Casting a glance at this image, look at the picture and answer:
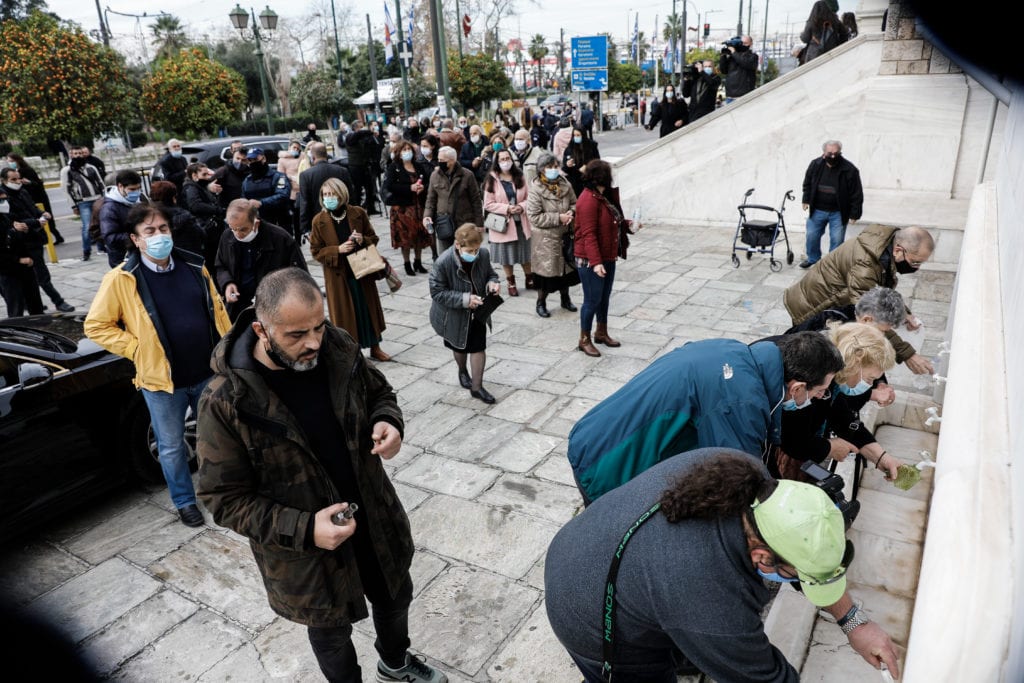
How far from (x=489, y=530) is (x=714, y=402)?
6.36 ft

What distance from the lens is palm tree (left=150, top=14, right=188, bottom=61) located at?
1852 inches

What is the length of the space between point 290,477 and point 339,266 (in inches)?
156

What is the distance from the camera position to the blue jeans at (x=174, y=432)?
4035mm

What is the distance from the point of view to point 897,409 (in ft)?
16.2

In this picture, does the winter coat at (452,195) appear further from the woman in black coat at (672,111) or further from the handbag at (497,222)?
the woman in black coat at (672,111)

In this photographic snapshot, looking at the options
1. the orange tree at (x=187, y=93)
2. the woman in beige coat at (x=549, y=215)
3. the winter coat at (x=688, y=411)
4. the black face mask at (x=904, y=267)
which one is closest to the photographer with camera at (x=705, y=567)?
the winter coat at (x=688, y=411)

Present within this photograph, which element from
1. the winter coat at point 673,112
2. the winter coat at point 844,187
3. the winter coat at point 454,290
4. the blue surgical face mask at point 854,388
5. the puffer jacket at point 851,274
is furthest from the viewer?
the winter coat at point 673,112

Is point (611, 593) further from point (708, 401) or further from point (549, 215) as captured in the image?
point (549, 215)

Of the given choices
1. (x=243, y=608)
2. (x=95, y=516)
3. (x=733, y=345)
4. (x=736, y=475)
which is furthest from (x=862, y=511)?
(x=95, y=516)

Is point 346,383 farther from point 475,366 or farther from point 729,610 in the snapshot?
point 475,366

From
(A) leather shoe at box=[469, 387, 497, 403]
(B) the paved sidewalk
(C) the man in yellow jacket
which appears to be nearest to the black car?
(B) the paved sidewalk

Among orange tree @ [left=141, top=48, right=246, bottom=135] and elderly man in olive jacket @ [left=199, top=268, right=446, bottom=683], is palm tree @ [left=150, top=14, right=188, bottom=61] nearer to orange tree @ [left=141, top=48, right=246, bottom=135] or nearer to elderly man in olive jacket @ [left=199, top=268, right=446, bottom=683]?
orange tree @ [left=141, top=48, right=246, bottom=135]

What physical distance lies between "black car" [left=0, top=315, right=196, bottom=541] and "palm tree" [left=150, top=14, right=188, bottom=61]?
5053cm

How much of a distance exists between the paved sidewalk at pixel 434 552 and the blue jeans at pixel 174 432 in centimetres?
26
